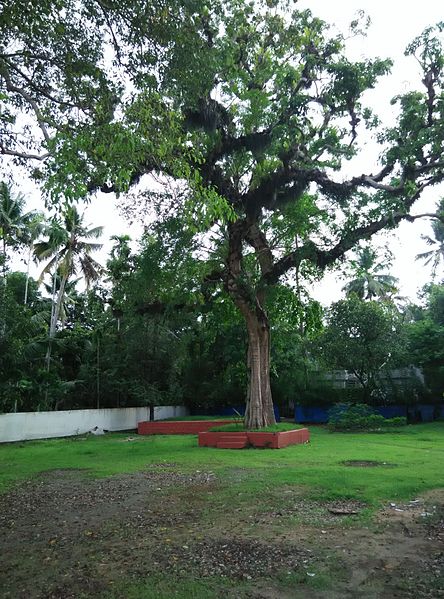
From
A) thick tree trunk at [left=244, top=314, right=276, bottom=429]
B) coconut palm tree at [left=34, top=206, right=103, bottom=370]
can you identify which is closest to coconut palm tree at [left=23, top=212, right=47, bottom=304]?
coconut palm tree at [left=34, top=206, right=103, bottom=370]

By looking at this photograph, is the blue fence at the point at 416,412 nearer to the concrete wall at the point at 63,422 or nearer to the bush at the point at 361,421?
the bush at the point at 361,421

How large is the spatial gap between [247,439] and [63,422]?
9.58m

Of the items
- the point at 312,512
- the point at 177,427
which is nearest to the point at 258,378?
the point at 177,427

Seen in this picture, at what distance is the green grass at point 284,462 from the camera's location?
8608 mm

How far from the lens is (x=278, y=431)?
52.4 ft

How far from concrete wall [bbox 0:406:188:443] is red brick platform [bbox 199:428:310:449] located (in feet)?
24.6

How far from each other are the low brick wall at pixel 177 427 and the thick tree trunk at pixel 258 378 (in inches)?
196

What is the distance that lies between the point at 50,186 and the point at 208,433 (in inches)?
504

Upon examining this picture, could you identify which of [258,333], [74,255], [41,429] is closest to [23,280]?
[74,255]

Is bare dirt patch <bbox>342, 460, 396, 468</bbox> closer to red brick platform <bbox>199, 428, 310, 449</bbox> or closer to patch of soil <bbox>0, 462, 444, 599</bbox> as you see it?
patch of soil <bbox>0, 462, 444, 599</bbox>

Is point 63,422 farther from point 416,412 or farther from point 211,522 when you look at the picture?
point 416,412

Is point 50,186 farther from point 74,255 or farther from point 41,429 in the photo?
point 74,255

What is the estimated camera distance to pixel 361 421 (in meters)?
23.2

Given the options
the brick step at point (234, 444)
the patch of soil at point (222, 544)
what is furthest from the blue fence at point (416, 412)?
the patch of soil at point (222, 544)
